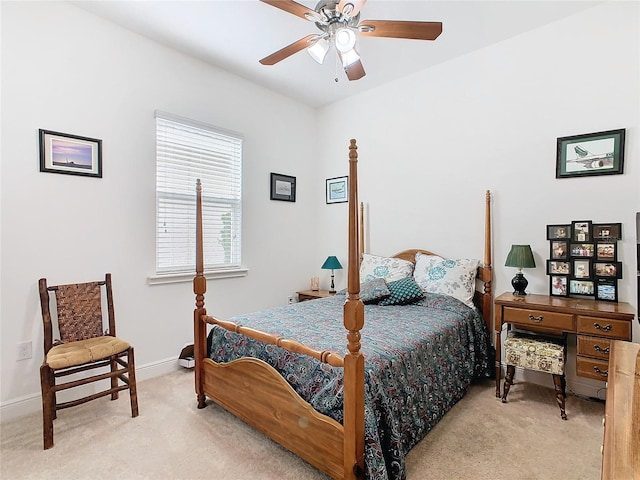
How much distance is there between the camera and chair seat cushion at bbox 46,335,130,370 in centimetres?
202

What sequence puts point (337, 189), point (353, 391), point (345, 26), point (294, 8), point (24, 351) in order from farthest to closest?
point (337, 189)
point (24, 351)
point (345, 26)
point (294, 8)
point (353, 391)

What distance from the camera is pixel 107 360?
7.47 ft

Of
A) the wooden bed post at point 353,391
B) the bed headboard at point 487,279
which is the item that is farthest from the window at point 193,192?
the bed headboard at point 487,279

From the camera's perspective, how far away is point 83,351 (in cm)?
213

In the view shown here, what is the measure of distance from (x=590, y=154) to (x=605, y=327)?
1299mm

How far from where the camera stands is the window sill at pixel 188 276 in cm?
295

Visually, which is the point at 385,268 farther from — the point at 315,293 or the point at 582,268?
the point at 582,268

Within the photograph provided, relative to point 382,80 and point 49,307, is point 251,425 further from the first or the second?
point 382,80

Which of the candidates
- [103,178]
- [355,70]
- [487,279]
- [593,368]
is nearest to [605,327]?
[593,368]

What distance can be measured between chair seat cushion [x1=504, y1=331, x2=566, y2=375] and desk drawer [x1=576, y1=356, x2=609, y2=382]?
0.32 feet

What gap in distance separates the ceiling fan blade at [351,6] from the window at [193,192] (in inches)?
73.4

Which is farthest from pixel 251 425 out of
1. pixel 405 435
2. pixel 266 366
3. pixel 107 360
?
pixel 107 360

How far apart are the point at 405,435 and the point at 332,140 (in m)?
3.44

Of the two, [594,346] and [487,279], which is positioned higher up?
[487,279]
